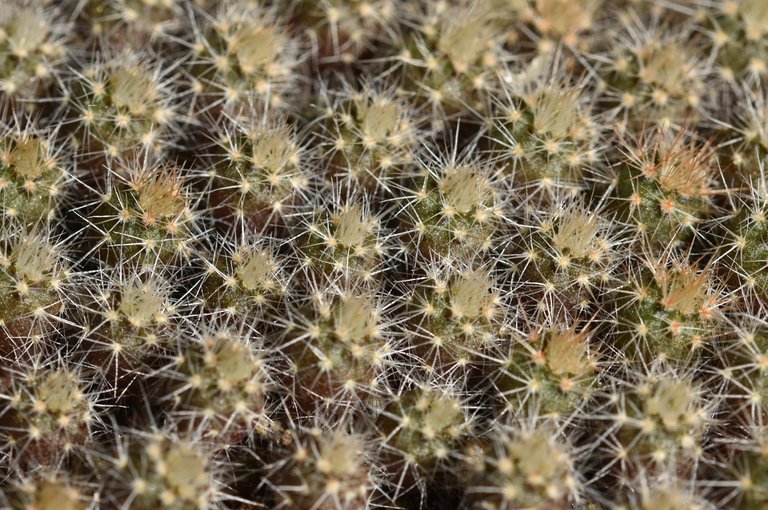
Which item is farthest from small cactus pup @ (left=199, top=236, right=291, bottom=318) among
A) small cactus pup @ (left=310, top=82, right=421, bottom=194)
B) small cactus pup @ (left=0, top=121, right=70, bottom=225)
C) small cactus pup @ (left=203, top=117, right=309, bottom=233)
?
small cactus pup @ (left=0, top=121, right=70, bottom=225)

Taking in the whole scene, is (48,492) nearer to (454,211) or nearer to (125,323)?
(125,323)

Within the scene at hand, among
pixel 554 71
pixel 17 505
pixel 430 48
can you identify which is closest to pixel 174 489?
pixel 17 505

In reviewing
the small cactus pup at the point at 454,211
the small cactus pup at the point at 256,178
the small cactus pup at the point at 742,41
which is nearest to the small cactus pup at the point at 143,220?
the small cactus pup at the point at 256,178

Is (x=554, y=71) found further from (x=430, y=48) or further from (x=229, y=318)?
(x=229, y=318)

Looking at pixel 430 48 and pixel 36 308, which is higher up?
pixel 430 48

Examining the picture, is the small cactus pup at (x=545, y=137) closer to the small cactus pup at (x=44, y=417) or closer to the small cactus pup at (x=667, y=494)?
the small cactus pup at (x=667, y=494)

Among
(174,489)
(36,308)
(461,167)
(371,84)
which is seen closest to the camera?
(174,489)

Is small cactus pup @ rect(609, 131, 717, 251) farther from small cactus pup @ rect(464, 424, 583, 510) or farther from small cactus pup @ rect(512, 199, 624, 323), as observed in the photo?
small cactus pup @ rect(464, 424, 583, 510)
